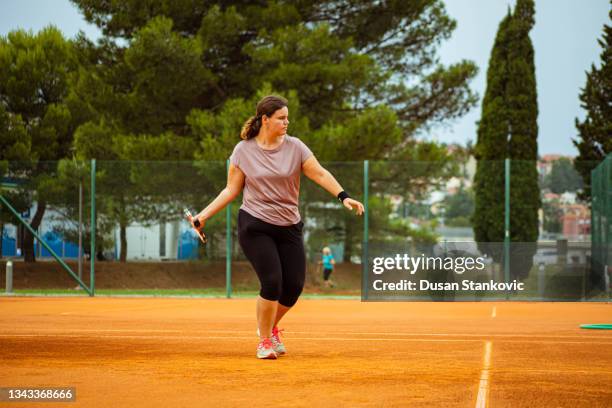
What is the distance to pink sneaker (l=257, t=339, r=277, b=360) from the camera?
23.5 feet

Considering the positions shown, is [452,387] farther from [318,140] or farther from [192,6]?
[192,6]

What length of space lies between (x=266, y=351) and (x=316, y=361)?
0.36 m

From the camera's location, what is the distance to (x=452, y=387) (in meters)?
5.71

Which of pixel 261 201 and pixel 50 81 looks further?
pixel 50 81

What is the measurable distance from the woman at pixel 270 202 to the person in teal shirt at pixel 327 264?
41.5 feet

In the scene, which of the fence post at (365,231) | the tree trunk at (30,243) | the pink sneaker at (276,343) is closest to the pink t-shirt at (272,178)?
the pink sneaker at (276,343)

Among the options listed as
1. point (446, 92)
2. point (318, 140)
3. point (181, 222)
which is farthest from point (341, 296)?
point (446, 92)

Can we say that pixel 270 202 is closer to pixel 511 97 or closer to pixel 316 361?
pixel 316 361

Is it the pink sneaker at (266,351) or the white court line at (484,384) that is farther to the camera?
the pink sneaker at (266,351)

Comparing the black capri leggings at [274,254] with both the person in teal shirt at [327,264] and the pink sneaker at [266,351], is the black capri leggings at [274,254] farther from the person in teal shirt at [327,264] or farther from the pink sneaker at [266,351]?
the person in teal shirt at [327,264]

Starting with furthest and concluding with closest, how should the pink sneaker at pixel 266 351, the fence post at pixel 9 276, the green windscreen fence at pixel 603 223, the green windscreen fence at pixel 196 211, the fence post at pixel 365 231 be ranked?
the green windscreen fence at pixel 196 211
the fence post at pixel 9 276
the fence post at pixel 365 231
the green windscreen fence at pixel 603 223
the pink sneaker at pixel 266 351

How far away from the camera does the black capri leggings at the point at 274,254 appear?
718 cm

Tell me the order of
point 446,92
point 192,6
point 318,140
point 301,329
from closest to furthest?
point 301,329
point 318,140
point 192,6
point 446,92

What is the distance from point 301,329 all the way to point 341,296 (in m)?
9.14
